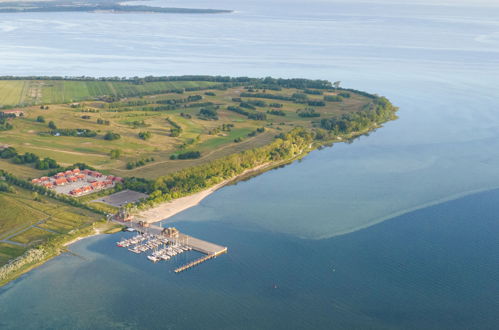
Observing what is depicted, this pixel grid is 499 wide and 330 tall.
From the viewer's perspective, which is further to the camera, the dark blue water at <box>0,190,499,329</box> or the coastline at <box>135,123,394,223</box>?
the coastline at <box>135,123,394,223</box>

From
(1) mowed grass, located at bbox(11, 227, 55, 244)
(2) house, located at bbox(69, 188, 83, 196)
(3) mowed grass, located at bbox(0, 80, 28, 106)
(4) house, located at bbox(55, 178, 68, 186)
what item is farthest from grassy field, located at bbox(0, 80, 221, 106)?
(1) mowed grass, located at bbox(11, 227, 55, 244)

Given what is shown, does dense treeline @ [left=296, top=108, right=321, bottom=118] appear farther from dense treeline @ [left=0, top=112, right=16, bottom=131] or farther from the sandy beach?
dense treeline @ [left=0, top=112, right=16, bottom=131]

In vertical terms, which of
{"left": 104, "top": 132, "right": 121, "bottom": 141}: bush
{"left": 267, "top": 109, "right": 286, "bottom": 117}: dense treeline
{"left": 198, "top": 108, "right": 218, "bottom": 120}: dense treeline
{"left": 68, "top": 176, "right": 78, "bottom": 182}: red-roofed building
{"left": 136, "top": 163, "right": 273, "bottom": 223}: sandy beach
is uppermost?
{"left": 267, "top": 109, "right": 286, "bottom": 117}: dense treeline

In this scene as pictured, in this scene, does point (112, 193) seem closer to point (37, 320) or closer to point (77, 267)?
point (77, 267)

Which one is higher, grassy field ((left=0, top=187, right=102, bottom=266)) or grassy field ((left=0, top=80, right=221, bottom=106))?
grassy field ((left=0, top=80, right=221, bottom=106))

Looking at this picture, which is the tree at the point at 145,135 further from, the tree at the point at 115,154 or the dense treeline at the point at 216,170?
the dense treeline at the point at 216,170

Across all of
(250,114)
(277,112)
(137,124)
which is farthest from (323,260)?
(277,112)

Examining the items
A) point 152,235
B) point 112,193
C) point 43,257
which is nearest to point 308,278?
point 152,235

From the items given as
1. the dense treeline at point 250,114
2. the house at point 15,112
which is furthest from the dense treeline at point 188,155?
the house at point 15,112
